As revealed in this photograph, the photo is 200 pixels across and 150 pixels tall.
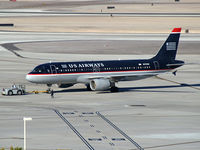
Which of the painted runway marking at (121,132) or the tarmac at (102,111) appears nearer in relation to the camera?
the painted runway marking at (121,132)

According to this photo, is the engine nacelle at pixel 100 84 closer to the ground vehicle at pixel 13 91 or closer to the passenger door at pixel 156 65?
the passenger door at pixel 156 65

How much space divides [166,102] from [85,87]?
54.0 feet

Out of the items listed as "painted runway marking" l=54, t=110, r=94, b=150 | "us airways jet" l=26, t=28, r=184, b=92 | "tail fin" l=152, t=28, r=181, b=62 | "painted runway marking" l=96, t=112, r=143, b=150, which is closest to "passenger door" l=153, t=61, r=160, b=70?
"us airways jet" l=26, t=28, r=184, b=92

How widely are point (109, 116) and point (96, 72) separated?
1606 cm

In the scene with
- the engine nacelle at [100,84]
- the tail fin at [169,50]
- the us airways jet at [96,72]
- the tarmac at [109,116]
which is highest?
the tail fin at [169,50]

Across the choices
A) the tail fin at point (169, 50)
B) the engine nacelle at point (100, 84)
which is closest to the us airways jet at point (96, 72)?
the engine nacelle at point (100, 84)

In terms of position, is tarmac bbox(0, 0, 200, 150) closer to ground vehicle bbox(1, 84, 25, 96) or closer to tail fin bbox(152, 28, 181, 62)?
ground vehicle bbox(1, 84, 25, 96)

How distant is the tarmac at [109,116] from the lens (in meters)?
43.9

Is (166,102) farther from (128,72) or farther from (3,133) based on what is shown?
(3,133)

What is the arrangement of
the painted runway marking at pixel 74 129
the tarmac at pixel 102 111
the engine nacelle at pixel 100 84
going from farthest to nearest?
the engine nacelle at pixel 100 84
the tarmac at pixel 102 111
the painted runway marking at pixel 74 129

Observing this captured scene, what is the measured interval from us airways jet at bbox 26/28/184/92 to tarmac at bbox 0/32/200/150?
172 centimetres

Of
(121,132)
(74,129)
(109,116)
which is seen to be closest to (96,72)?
(109,116)

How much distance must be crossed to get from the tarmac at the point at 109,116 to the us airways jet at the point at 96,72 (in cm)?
172

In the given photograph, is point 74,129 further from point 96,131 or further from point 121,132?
point 121,132
